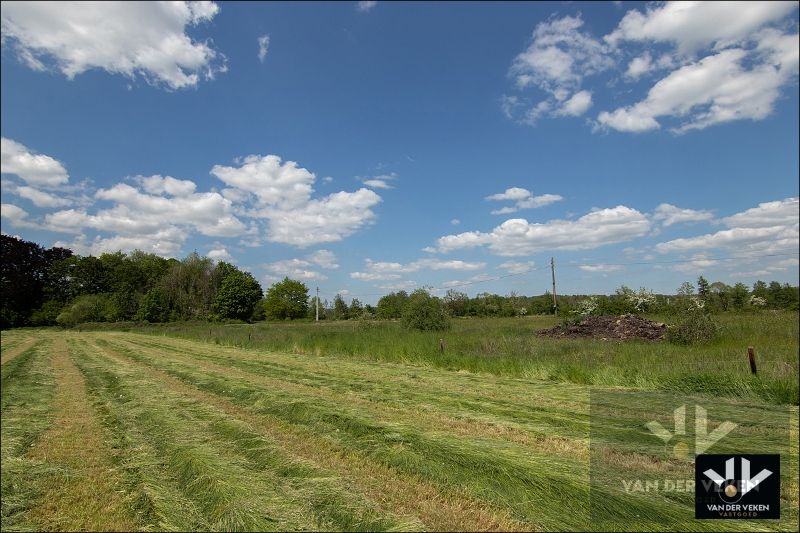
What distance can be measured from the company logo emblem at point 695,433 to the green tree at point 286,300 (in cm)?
8904

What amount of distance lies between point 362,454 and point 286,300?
3672 inches

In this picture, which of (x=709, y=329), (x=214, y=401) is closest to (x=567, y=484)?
(x=214, y=401)

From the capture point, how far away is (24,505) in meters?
4.18

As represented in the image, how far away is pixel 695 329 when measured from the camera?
44.1 feet

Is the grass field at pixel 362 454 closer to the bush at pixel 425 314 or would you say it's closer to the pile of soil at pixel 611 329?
the pile of soil at pixel 611 329

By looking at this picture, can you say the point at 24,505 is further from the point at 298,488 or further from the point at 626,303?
the point at 626,303

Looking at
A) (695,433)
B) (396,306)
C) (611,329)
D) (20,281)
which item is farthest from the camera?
(20,281)

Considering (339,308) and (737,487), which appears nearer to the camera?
(737,487)

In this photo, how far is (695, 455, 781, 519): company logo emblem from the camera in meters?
3.88

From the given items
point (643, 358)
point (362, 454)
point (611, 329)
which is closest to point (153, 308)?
point (611, 329)

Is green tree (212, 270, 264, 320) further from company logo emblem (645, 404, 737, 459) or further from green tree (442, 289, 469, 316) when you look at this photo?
company logo emblem (645, 404, 737, 459)

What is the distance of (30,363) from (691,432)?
22.4 m

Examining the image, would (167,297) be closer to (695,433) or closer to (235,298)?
(235,298)

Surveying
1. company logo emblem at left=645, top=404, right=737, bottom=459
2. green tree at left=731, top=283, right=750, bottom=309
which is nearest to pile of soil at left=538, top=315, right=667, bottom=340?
green tree at left=731, top=283, right=750, bottom=309
